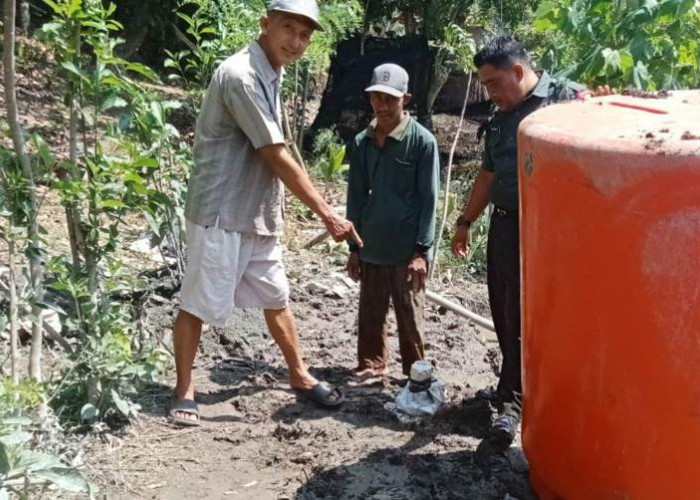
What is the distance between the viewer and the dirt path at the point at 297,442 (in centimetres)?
361

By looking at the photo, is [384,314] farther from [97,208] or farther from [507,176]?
[97,208]

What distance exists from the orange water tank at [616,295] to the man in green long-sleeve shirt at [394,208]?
1386 millimetres

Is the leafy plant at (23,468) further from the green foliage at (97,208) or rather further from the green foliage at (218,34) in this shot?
the green foliage at (218,34)

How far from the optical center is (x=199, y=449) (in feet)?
12.9

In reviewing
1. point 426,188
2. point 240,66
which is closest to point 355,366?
point 426,188

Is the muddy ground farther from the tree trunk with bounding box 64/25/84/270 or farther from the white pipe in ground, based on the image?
the tree trunk with bounding box 64/25/84/270

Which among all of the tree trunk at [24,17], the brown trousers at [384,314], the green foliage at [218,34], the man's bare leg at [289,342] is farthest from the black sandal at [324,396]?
the tree trunk at [24,17]

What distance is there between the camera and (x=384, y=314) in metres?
4.85

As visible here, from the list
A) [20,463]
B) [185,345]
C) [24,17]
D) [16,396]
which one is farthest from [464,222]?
[24,17]

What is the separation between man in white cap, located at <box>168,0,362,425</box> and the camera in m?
3.95

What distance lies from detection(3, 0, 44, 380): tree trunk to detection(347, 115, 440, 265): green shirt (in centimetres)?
161

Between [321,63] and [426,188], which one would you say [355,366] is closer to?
[426,188]

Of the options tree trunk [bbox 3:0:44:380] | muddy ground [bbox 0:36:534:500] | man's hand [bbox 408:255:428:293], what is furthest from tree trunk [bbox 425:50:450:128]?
tree trunk [bbox 3:0:44:380]

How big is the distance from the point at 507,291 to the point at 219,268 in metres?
1.24
